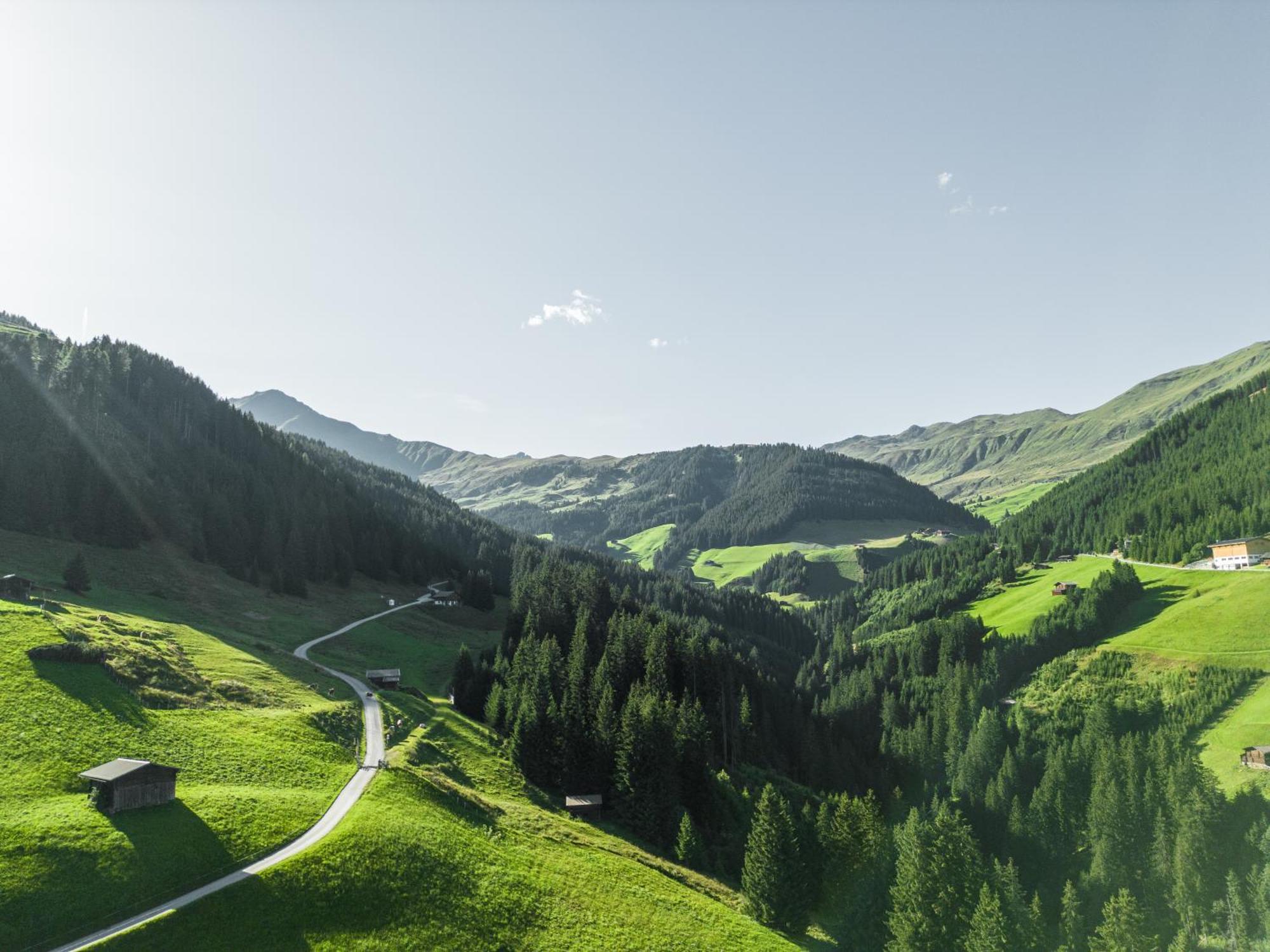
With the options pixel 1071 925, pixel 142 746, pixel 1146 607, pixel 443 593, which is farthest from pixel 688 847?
pixel 1146 607

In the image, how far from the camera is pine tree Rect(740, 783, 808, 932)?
60.7 m

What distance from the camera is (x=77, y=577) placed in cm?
10162

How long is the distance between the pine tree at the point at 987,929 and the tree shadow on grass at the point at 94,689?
75.6m

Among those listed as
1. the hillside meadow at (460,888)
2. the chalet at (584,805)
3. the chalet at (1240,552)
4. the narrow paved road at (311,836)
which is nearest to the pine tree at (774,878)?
the hillside meadow at (460,888)

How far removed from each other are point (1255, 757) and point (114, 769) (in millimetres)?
132619

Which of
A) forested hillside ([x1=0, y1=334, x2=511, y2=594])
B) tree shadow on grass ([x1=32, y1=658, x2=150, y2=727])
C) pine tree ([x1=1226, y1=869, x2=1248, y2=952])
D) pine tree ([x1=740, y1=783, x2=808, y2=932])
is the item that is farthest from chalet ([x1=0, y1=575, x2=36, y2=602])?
pine tree ([x1=1226, y1=869, x2=1248, y2=952])

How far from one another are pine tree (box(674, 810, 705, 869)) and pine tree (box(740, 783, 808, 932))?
681cm

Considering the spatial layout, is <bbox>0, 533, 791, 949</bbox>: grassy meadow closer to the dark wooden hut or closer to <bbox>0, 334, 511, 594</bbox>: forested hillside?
<bbox>0, 334, 511, 594</bbox>: forested hillside

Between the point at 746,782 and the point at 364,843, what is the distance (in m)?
59.5

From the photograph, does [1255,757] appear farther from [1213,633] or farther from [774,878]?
[774,878]

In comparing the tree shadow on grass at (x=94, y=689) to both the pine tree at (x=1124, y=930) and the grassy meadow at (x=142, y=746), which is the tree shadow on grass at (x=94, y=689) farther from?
the pine tree at (x=1124, y=930)

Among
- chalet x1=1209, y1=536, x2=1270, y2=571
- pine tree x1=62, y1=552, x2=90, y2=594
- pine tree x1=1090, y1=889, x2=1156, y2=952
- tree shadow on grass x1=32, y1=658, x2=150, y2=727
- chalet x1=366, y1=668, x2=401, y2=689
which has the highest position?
chalet x1=1209, y1=536, x2=1270, y2=571

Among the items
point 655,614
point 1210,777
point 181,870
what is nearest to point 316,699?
point 181,870

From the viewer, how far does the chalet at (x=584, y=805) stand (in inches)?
2928
